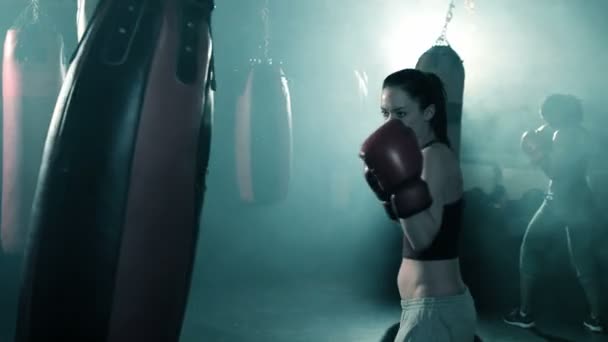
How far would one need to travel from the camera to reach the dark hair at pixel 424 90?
159cm

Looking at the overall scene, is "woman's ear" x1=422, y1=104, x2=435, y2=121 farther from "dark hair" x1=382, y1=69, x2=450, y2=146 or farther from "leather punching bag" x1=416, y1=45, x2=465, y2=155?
"leather punching bag" x1=416, y1=45, x2=465, y2=155

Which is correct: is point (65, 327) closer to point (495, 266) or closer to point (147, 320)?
point (147, 320)


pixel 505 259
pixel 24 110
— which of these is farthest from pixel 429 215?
pixel 505 259

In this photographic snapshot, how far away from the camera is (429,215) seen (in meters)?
1.49

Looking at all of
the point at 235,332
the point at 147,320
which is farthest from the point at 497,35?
the point at 147,320

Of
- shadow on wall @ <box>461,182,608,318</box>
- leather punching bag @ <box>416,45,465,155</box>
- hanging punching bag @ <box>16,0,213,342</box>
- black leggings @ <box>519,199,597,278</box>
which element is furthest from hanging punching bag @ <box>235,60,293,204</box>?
hanging punching bag @ <box>16,0,213,342</box>

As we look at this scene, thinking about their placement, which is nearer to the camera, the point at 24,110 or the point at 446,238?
the point at 446,238

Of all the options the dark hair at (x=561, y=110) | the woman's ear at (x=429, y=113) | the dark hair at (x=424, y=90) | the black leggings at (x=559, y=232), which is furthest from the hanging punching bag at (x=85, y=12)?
the dark hair at (x=561, y=110)

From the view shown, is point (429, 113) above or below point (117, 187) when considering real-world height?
above

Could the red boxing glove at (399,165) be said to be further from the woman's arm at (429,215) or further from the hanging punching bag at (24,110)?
the hanging punching bag at (24,110)

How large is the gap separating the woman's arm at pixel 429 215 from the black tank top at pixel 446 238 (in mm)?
25

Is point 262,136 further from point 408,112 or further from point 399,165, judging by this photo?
point 399,165

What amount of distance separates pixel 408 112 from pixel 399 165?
0.77 ft

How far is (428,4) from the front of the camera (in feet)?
22.6
